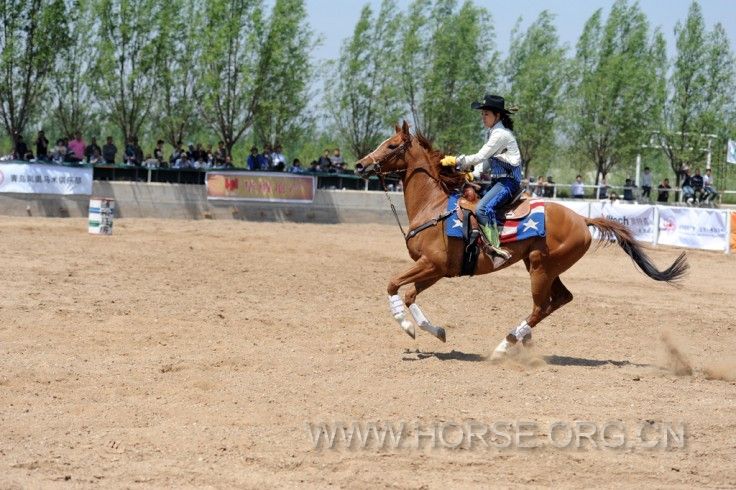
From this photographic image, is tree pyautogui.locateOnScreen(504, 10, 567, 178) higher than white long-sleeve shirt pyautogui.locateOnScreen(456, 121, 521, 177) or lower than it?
higher

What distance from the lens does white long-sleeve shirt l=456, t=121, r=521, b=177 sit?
10.7 m

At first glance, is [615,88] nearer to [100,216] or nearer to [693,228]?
[693,228]

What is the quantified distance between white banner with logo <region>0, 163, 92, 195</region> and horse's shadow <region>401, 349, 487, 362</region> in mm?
18541

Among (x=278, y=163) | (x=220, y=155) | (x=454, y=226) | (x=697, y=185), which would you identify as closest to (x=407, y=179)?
(x=454, y=226)

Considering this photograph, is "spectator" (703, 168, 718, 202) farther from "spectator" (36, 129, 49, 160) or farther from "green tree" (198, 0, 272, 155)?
"spectator" (36, 129, 49, 160)

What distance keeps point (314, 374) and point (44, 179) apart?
19.4 metres

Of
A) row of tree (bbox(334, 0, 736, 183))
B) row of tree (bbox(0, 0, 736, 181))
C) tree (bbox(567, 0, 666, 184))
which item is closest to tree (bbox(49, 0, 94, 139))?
row of tree (bbox(0, 0, 736, 181))

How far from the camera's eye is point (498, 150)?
10.8 metres

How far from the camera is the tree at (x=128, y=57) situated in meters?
34.5

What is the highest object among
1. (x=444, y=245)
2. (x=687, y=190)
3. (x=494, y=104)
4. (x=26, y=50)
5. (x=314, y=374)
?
(x=26, y=50)

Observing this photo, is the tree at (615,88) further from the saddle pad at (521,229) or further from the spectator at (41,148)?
the saddle pad at (521,229)

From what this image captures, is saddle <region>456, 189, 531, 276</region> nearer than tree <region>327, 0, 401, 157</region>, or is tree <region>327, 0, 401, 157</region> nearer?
saddle <region>456, 189, 531, 276</region>

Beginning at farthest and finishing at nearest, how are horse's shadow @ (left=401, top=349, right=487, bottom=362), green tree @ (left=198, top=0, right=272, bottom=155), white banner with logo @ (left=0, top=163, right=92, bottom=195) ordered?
1. green tree @ (left=198, top=0, right=272, bottom=155)
2. white banner with logo @ (left=0, top=163, right=92, bottom=195)
3. horse's shadow @ (left=401, top=349, right=487, bottom=362)

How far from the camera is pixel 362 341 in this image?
452 inches
